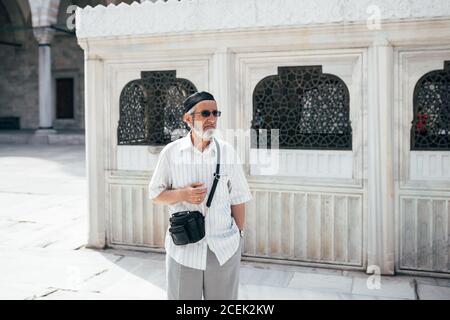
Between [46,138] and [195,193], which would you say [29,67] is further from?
[195,193]

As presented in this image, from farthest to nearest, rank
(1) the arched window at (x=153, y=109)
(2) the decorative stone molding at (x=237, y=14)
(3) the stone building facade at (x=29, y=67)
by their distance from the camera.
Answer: (3) the stone building facade at (x=29, y=67) → (1) the arched window at (x=153, y=109) → (2) the decorative stone molding at (x=237, y=14)

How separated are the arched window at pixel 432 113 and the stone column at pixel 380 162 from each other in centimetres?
21

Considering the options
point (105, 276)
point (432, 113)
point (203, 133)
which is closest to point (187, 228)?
point (203, 133)

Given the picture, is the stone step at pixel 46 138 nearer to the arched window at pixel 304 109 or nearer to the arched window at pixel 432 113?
the arched window at pixel 304 109

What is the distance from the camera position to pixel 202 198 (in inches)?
84.0

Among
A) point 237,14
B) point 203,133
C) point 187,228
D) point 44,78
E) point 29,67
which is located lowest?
point 187,228

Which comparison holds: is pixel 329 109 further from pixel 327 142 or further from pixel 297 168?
pixel 297 168

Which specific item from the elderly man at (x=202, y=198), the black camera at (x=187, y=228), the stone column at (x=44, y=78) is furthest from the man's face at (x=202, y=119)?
the stone column at (x=44, y=78)

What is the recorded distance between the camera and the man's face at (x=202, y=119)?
7.11ft

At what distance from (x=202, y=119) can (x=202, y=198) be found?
0.34 metres

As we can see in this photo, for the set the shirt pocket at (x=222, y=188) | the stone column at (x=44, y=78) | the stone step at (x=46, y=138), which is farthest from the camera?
the stone column at (x=44, y=78)

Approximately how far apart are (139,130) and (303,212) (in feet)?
5.30

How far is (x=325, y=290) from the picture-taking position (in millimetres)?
3514
